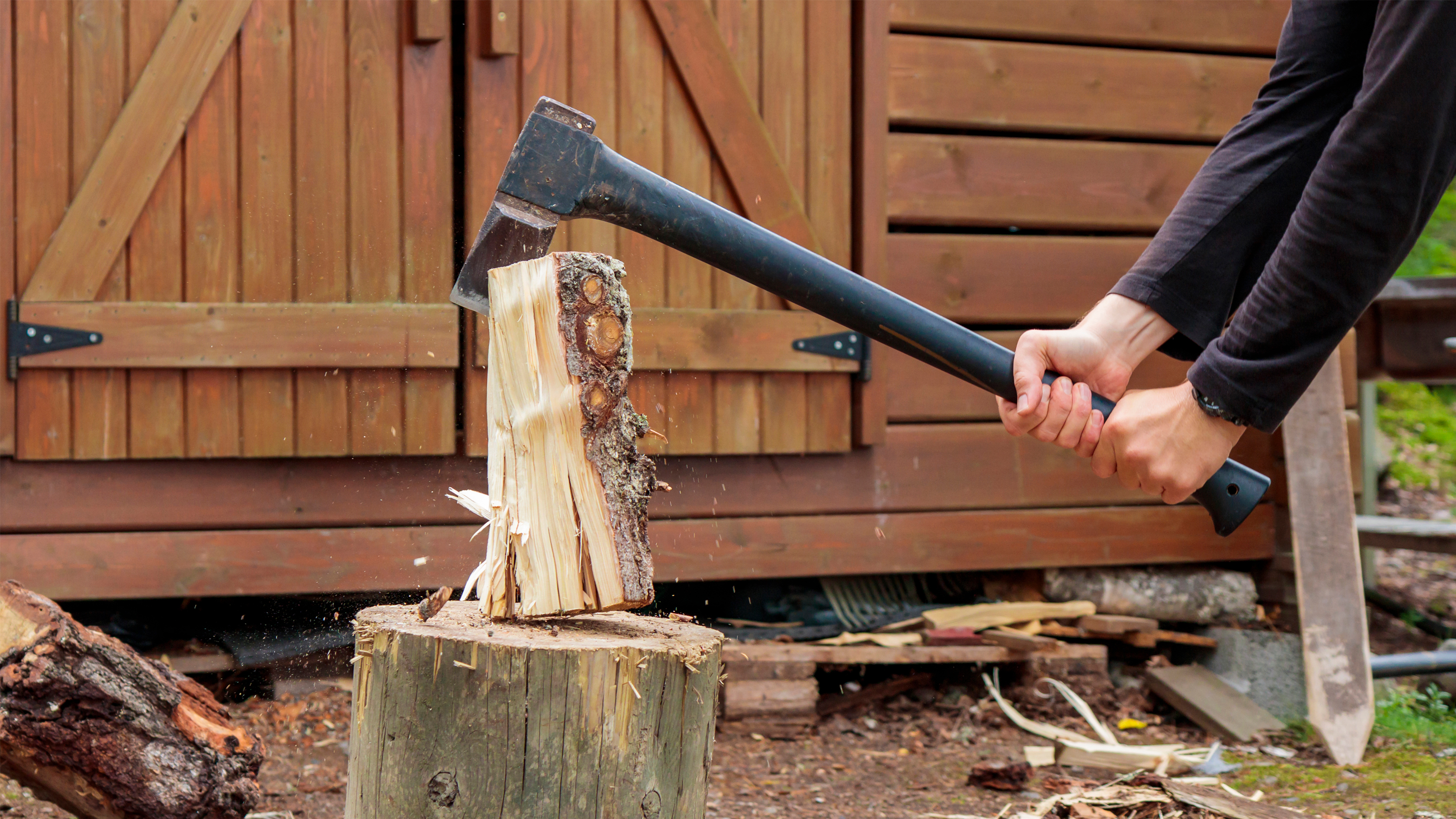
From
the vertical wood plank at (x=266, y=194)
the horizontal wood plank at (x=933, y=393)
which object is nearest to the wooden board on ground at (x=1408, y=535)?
the horizontal wood plank at (x=933, y=393)

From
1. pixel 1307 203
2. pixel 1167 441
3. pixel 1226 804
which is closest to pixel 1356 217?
pixel 1307 203

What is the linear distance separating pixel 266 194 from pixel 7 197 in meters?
0.74

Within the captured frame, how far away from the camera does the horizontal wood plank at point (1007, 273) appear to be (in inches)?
167

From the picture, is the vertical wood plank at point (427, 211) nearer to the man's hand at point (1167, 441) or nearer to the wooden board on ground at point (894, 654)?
the wooden board on ground at point (894, 654)

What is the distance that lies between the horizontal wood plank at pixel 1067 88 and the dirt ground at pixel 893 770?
7.31 ft

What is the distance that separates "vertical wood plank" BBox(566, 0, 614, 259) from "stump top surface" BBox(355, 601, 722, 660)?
189 centimetres

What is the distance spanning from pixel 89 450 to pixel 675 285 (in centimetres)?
191

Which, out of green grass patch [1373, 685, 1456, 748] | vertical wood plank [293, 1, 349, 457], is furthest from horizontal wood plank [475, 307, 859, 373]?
green grass patch [1373, 685, 1456, 748]

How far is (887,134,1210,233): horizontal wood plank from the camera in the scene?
425 centimetres

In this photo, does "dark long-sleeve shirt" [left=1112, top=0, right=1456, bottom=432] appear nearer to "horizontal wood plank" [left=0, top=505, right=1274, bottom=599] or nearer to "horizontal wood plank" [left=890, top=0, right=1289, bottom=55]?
"horizontal wood plank" [left=0, top=505, right=1274, bottom=599]

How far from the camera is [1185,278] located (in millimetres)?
2051

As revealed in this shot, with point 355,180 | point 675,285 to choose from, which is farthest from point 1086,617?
point 355,180

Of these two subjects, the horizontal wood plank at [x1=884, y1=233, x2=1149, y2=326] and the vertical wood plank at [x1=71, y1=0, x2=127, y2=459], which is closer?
the vertical wood plank at [x1=71, y1=0, x2=127, y2=459]

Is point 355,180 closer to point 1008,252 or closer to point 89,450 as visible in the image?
point 89,450
